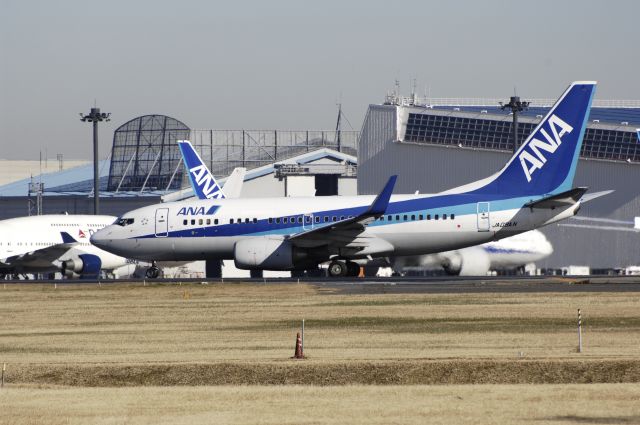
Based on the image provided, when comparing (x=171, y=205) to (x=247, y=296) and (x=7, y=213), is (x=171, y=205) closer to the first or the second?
(x=247, y=296)

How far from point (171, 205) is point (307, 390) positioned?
37915 millimetres

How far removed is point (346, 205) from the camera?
5350cm

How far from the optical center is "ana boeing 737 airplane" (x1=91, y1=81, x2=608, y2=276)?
51688 millimetres

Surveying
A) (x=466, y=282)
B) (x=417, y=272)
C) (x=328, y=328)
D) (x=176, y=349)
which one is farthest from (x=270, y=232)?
(x=176, y=349)

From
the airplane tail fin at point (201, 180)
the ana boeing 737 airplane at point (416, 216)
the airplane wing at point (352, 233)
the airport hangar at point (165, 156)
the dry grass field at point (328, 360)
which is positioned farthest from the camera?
the airport hangar at point (165, 156)

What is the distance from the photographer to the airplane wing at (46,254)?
2621 inches

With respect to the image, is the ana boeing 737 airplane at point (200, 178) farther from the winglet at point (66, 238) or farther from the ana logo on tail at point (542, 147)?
the ana logo on tail at point (542, 147)

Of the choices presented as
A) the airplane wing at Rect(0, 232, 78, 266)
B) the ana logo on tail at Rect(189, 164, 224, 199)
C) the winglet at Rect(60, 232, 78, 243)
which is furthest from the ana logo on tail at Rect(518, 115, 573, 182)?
the winglet at Rect(60, 232, 78, 243)

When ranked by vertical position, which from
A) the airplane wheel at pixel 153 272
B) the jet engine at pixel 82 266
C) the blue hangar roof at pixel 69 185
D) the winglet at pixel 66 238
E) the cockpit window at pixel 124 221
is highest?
the blue hangar roof at pixel 69 185

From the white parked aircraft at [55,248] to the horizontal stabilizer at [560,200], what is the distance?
86.7 ft

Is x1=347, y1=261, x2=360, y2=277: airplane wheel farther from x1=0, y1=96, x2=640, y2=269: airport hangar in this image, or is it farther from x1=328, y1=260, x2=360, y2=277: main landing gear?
x1=0, y1=96, x2=640, y2=269: airport hangar

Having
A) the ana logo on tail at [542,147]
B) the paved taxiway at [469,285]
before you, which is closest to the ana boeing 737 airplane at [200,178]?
the paved taxiway at [469,285]

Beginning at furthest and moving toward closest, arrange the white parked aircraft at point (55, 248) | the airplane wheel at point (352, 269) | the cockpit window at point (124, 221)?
the white parked aircraft at point (55, 248) → the cockpit window at point (124, 221) → the airplane wheel at point (352, 269)

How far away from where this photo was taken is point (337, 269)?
177 feet
